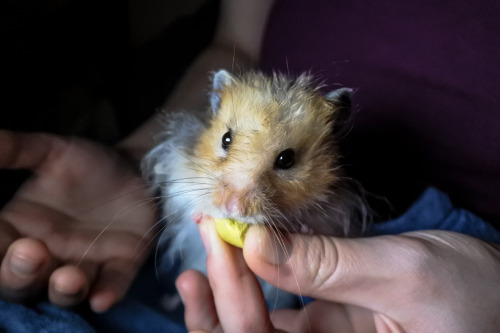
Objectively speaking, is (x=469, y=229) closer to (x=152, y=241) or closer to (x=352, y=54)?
(x=352, y=54)

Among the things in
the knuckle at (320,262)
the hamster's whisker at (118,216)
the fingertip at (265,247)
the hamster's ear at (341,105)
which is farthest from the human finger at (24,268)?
the hamster's ear at (341,105)

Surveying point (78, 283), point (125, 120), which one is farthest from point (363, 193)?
point (78, 283)

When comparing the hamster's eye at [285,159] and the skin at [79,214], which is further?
the hamster's eye at [285,159]

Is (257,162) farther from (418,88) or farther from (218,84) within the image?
(418,88)

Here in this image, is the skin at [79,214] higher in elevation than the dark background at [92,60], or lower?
lower

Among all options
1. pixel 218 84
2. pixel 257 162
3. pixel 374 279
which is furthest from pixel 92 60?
pixel 374 279

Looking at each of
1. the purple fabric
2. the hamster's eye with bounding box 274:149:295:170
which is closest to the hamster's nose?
the hamster's eye with bounding box 274:149:295:170

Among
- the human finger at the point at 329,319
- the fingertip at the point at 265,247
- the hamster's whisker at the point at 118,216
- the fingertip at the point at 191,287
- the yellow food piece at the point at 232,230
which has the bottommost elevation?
the human finger at the point at 329,319

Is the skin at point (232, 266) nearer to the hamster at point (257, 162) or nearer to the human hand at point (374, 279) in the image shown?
the human hand at point (374, 279)
